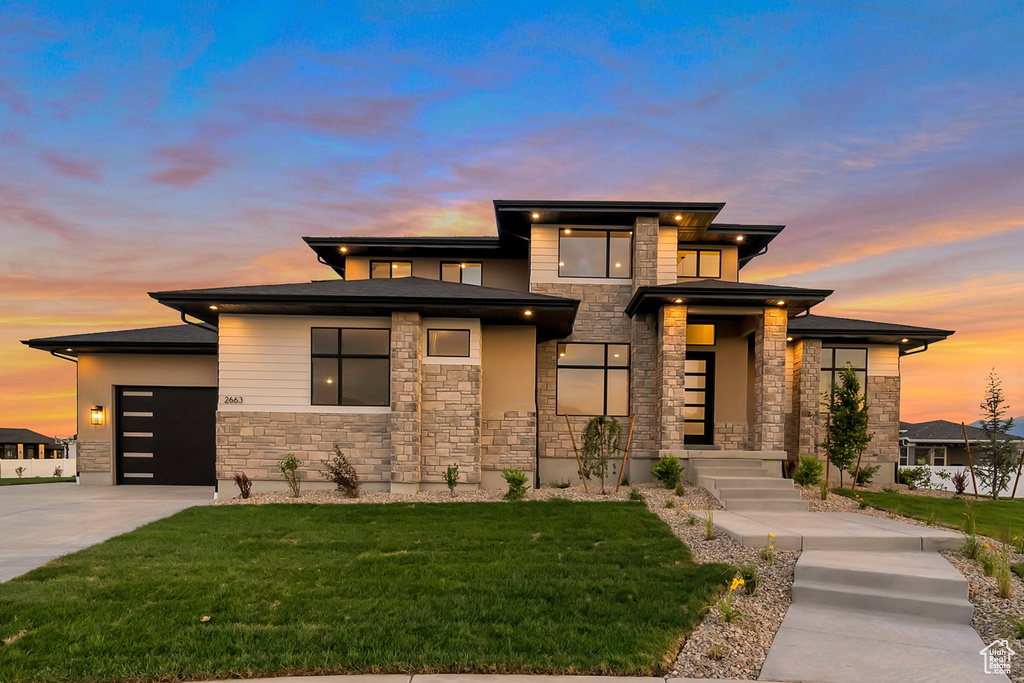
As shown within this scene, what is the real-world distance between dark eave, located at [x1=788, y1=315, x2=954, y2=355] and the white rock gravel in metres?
6.63

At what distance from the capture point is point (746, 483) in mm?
9719

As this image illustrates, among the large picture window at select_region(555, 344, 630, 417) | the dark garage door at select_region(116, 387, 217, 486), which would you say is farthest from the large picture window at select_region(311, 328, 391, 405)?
the dark garage door at select_region(116, 387, 217, 486)

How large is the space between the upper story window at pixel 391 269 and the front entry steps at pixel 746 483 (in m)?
9.42

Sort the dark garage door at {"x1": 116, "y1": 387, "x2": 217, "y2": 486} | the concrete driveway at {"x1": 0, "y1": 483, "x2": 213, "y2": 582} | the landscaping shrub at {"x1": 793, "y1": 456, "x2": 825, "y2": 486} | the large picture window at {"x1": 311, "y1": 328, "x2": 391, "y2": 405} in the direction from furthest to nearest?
the dark garage door at {"x1": 116, "y1": 387, "x2": 217, "y2": 486} → the landscaping shrub at {"x1": 793, "y1": 456, "x2": 825, "y2": 486} → the large picture window at {"x1": 311, "y1": 328, "x2": 391, "y2": 405} → the concrete driveway at {"x1": 0, "y1": 483, "x2": 213, "y2": 582}

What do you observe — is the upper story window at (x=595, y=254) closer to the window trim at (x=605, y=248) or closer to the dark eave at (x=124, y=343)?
the window trim at (x=605, y=248)

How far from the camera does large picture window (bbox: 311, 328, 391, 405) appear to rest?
10.4 metres

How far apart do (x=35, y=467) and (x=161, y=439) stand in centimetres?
911

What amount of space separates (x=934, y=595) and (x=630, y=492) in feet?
18.9

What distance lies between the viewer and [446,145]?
14.0m

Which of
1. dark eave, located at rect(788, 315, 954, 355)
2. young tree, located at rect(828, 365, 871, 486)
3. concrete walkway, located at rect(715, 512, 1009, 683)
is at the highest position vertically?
dark eave, located at rect(788, 315, 954, 355)

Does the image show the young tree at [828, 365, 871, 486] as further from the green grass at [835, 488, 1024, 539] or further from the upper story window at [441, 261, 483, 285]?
the upper story window at [441, 261, 483, 285]

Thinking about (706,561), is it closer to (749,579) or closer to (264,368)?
(749,579)

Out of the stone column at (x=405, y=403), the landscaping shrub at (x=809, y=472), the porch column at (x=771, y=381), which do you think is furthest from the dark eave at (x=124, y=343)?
the landscaping shrub at (x=809, y=472)

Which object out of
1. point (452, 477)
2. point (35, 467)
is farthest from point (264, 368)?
point (35, 467)
